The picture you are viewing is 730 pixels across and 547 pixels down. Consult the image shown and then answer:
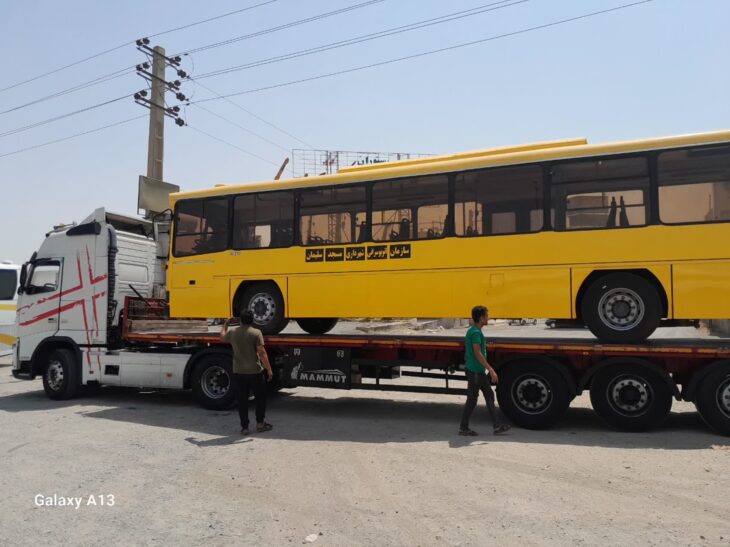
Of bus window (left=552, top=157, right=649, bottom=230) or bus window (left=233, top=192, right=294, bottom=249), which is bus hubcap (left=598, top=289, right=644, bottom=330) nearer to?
bus window (left=552, top=157, right=649, bottom=230)

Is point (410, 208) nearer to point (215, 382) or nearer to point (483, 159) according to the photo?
point (483, 159)

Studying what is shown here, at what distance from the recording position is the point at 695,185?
23.4 feet

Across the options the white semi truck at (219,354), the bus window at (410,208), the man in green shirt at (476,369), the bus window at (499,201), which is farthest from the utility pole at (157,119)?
the man in green shirt at (476,369)

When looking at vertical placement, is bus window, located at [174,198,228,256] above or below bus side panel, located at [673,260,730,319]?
above

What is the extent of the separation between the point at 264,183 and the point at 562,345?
5617mm

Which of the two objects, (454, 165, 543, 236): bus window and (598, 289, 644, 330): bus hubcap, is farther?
(454, 165, 543, 236): bus window

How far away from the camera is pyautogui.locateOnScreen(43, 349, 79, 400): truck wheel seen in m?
10.6

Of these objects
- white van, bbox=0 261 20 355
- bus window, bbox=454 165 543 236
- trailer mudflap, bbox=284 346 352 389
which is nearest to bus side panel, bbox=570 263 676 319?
bus window, bbox=454 165 543 236

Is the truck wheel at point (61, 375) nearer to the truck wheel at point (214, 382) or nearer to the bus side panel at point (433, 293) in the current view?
the truck wheel at point (214, 382)

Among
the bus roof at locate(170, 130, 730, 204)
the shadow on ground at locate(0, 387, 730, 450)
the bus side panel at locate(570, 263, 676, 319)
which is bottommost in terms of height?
the shadow on ground at locate(0, 387, 730, 450)

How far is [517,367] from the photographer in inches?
309

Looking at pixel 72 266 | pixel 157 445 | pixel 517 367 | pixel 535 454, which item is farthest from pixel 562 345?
pixel 72 266

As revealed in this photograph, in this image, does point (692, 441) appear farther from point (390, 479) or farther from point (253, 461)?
point (253, 461)

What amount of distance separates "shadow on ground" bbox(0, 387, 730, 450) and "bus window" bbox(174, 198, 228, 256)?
2.88 meters
